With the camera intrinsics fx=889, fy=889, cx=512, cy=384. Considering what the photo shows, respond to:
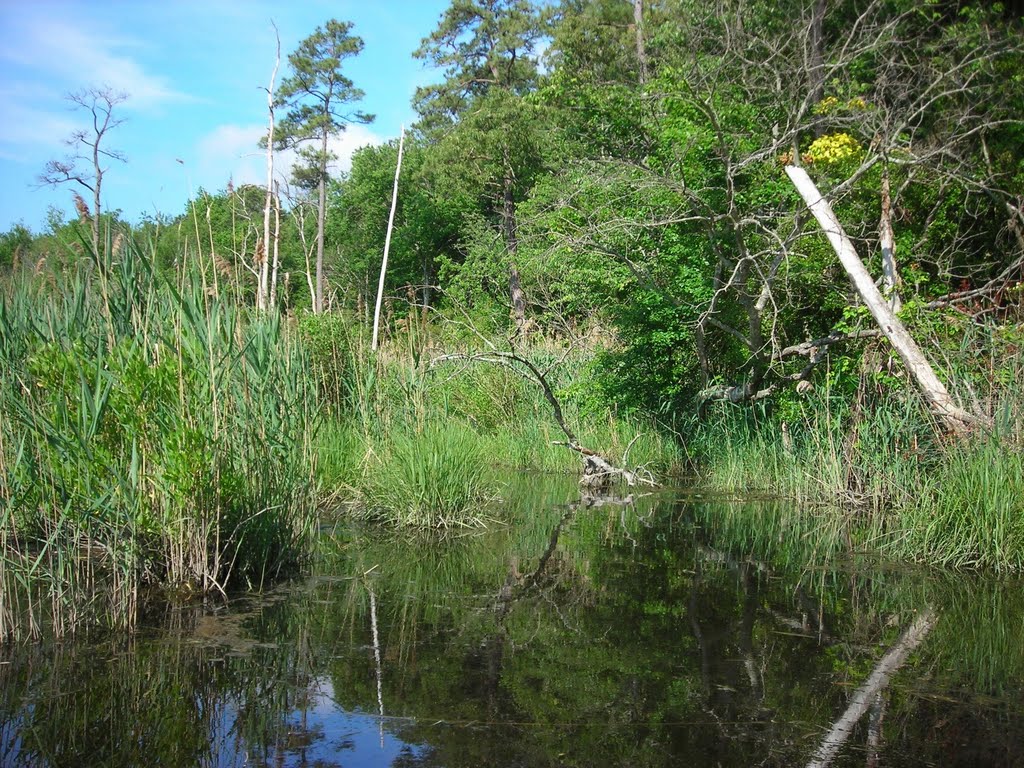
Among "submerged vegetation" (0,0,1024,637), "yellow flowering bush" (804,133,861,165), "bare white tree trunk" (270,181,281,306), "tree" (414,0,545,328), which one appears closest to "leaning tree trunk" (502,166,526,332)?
"tree" (414,0,545,328)

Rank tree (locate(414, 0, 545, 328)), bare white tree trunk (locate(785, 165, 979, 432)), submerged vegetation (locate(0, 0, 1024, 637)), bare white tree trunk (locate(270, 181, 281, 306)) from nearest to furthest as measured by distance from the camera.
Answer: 1. submerged vegetation (locate(0, 0, 1024, 637))
2. bare white tree trunk (locate(270, 181, 281, 306))
3. bare white tree trunk (locate(785, 165, 979, 432))
4. tree (locate(414, 0, 545, 328))

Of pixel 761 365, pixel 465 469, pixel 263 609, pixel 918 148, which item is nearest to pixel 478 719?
pixel 263 609

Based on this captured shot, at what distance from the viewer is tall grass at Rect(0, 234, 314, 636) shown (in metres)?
4.29

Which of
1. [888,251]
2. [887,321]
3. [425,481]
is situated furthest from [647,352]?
[425,481]

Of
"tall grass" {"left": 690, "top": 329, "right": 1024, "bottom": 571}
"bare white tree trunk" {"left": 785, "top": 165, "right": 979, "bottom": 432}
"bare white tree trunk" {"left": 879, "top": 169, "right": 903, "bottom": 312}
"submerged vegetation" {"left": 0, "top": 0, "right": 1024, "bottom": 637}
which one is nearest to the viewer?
"submerged vegetation" {"left": 0, "top": 0, "right": 1024, "bottom": 637}

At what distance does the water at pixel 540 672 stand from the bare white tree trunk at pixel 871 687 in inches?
1.4

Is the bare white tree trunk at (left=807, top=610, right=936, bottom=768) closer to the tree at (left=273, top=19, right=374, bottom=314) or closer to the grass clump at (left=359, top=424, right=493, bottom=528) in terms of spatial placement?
the grass clump at (left=359, top=424, right=493, bottom=528)

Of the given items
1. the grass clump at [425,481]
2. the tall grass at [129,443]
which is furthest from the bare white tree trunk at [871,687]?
the grass clump at [425,481]

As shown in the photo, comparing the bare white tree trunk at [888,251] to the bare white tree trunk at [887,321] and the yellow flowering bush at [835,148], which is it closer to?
the bare white tree trunk at [887,321]

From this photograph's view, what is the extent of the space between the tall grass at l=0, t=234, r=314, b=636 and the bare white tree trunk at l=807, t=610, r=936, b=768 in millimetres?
3134

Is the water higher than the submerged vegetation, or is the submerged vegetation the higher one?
the submerged vegetation

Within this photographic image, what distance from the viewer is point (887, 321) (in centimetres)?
797

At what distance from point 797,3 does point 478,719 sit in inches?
405

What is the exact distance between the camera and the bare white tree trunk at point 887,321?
7.13 meters
